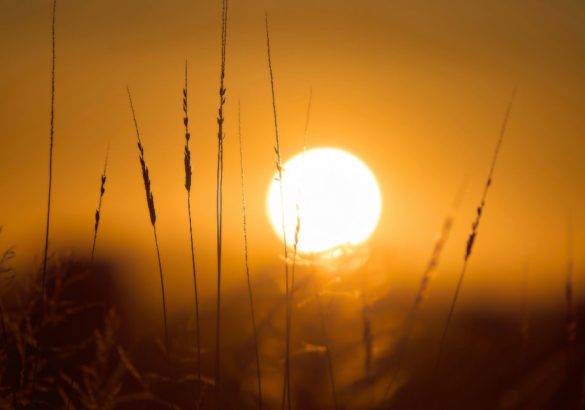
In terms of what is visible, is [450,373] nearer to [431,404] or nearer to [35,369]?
[431,404]

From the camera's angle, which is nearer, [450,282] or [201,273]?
[201,273]

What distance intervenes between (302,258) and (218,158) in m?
0.52

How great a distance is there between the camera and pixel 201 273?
2.24 meters

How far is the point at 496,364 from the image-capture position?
8.60 feet

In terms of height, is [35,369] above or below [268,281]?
below

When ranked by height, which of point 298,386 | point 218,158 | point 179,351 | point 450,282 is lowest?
point 298,386

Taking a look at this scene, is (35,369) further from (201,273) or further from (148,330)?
(148,330)

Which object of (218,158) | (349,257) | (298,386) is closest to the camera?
(218,158)

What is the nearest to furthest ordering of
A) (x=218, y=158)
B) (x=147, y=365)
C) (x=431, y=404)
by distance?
(x=218, y=158) → (x=431, y=404) → (x=147, y=365)

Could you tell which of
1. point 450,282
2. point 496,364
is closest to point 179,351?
point 450,282

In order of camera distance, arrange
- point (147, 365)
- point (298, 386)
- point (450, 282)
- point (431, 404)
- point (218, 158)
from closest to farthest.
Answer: point (218, 158)
point (431, 404)
point (450, 282)
point (147, 365)
point (298, 386)

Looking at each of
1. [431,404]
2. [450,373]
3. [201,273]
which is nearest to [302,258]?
[201,273]

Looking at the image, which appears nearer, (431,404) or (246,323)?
(431,404)

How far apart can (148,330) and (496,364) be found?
1574 mm
